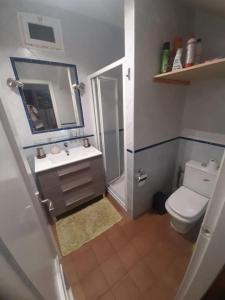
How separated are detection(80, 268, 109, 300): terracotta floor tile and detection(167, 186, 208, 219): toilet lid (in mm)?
929

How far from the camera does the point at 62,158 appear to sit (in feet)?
5.42

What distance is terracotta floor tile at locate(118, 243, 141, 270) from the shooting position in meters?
1.27

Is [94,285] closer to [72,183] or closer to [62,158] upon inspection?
[72,183]

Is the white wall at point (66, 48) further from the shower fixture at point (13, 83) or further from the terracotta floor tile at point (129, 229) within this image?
the terracotta floor tile at point (129, 229)

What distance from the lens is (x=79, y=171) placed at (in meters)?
1.66

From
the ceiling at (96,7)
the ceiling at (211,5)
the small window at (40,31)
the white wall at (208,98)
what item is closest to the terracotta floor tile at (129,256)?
the white wall at (208,98)

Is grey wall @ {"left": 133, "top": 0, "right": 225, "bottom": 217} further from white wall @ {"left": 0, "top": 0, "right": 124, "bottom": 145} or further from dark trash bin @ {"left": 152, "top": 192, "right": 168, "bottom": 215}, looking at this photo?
white wall @ {"left": 0, "top": 0, "right": 124, "bottom": 145}

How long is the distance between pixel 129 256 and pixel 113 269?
19 centimetres

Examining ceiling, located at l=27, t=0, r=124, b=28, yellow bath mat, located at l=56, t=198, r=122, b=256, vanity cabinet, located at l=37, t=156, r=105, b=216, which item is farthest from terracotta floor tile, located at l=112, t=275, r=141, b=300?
ceiling, located at l=27, t=0, r=124, b=28

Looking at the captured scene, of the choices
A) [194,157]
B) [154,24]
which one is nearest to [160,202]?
[194,157]

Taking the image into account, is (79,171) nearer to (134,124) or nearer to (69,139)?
(69,139)

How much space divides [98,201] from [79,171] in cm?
64

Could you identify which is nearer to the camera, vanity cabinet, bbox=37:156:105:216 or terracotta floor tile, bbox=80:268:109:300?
terracotta floor tile, bbox=80:268:109:300

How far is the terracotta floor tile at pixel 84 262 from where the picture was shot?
4.05 feet
